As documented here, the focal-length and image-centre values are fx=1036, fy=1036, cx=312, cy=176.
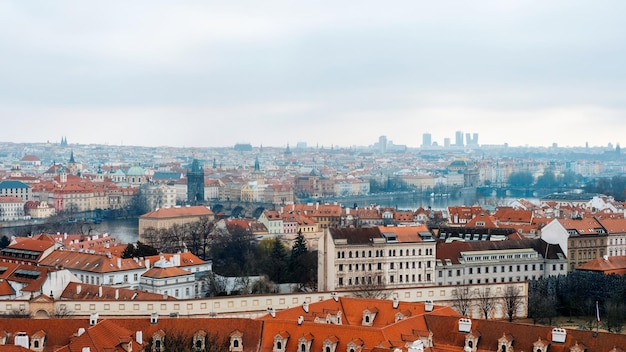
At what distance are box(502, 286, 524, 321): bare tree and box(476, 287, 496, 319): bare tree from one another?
44 centimetres

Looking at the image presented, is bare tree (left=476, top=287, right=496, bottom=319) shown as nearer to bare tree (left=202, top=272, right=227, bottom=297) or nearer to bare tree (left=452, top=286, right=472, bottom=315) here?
bare tree (left=452, top=286, right=472, bottom=315)

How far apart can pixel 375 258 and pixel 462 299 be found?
32.6ft

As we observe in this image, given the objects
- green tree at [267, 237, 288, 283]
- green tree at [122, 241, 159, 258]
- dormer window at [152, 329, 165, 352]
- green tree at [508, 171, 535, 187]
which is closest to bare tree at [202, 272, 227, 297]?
green tree at [267, 237, 288, 283]

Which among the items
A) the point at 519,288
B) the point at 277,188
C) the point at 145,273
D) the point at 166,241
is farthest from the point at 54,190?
the point at 519,288

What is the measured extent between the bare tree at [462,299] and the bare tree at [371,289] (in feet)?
8.59

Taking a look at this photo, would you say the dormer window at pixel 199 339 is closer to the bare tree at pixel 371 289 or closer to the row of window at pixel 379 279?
the bare tree at pixel 371 289

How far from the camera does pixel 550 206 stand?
7812cm

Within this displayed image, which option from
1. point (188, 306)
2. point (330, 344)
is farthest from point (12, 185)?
point (330, 344)

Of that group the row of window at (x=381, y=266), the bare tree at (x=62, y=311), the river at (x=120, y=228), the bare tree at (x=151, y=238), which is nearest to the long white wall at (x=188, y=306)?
the bare tree at (x=62, y=311)

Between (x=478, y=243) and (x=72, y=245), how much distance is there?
65.9 ft

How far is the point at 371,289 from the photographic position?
127 ft

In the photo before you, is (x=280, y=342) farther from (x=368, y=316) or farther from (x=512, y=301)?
(x=512, y=301)

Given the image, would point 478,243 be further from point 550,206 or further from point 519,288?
point 550,206

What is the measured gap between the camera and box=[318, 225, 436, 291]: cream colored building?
142 ft
